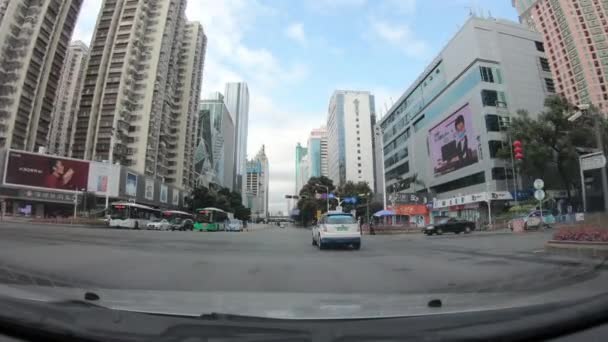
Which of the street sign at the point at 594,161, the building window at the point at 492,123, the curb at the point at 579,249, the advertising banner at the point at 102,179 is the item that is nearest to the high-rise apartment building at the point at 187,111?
the advertising banner at the point at 102,179

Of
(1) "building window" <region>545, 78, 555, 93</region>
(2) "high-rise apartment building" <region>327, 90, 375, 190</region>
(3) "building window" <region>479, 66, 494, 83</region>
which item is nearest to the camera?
(3) "building window" <region>479, 66, 494, 83</region>

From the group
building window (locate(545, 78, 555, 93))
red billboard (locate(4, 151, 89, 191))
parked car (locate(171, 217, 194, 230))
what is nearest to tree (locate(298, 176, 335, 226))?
parked car (locate(171, 217, 194, 230))

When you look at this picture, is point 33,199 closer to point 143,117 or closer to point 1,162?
point 1,162

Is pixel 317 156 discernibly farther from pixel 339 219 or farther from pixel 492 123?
pixel 339 219

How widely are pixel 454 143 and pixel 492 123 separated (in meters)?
6.94

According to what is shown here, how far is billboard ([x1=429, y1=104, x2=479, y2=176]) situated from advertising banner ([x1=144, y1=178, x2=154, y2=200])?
4772 centimetres

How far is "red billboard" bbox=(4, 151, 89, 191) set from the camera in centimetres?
4638

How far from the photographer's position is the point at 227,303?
2.74 meters

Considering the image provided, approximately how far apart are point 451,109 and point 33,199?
184 ft

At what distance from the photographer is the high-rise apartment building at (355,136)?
109 metres

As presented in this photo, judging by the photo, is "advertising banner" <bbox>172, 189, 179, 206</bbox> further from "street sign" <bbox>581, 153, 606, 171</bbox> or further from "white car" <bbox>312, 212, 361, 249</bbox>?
"street sign" <bbox>581, 153, 606, 171</bbox>

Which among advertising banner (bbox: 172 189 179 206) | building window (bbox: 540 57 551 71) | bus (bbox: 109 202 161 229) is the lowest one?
bus (bbox: 109 202 161 229)

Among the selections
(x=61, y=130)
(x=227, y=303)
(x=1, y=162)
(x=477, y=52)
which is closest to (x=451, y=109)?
(x=477, y=52)

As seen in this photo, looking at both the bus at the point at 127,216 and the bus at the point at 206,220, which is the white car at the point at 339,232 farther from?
the bus at the point at 206,220
